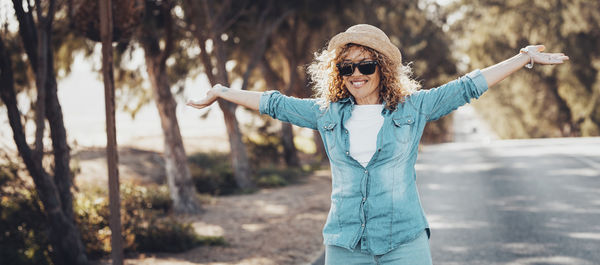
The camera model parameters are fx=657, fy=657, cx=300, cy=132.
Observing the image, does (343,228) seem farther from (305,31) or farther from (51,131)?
(305,31)

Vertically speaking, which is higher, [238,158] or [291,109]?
[291,109]

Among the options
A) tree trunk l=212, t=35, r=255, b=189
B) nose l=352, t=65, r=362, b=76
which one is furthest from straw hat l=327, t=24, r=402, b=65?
tree trunk l=212, t=35, r=255, b=189

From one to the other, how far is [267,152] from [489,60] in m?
18.5

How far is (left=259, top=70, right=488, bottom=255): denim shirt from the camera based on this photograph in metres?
3.11

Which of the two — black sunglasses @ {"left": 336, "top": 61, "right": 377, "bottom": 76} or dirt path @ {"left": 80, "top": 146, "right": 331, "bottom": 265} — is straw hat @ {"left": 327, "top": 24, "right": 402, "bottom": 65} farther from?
dirt path @ {"left": 80, "top": 146, "right": 331, "bottom": 265}

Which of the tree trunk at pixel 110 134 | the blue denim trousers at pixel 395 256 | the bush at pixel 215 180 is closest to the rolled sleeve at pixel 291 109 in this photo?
the blue denim trousers at pixel 395 256

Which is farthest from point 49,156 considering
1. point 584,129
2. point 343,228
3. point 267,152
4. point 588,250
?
point 584,129

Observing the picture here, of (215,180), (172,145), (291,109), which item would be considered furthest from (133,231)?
(215,180)

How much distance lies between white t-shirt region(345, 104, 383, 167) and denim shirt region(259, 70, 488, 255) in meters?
0.03

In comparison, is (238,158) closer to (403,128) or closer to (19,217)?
(19,217)

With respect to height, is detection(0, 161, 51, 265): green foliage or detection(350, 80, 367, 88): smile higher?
detection(350, 80, 367, 88): smile

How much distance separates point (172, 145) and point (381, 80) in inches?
373

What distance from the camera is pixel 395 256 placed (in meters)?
3.10

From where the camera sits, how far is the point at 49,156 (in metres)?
7.45
